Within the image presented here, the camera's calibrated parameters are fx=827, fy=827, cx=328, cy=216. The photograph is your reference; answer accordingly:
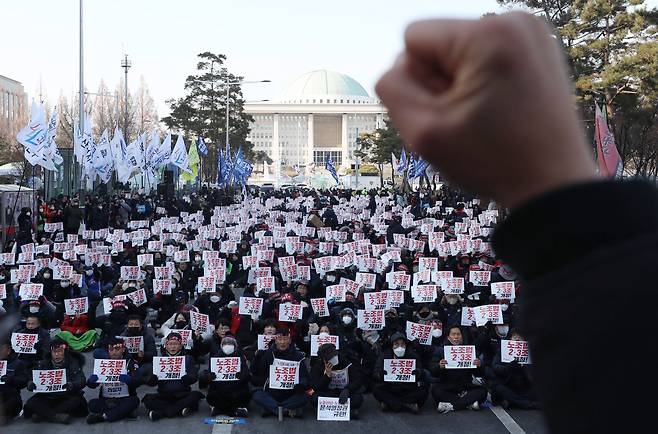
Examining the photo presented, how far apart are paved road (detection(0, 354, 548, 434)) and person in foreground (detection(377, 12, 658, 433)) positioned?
340 inches

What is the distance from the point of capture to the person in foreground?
646 millimetres

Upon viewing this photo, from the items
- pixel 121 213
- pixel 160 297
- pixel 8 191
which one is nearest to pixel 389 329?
pixel 160 297

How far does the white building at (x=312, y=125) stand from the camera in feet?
447

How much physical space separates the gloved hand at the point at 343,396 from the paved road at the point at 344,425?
0.26 m

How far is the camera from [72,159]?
3434 centimetres

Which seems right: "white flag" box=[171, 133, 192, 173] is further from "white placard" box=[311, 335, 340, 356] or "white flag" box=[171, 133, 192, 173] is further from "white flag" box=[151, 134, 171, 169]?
"white placard" box=[311, 335, 340, 356]

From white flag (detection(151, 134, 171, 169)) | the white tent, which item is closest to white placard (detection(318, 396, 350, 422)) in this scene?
white flag (detection(151, 134, 171, 169))

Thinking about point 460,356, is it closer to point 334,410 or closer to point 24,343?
point 334,410

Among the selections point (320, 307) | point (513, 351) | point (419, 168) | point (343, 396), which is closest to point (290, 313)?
point (320, 307)

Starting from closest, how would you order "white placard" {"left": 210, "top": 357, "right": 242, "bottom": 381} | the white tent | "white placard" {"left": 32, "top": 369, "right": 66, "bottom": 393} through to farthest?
"white placard" {"left": 32, "top": 369, "right": 66, "bottom": 393}, "white placard" {"left": 210, "top": 357, "right": 242, "bottom": 381}, the white tent

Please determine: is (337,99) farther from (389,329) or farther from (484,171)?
(484,171)

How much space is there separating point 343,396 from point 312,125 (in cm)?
13246

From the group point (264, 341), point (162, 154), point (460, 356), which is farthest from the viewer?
point (162, 154)

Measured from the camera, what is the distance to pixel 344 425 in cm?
929
